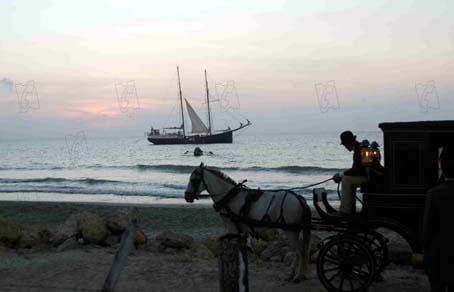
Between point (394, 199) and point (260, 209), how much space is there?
1.95 meters

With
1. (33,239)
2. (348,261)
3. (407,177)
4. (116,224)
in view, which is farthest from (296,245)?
(33,239)

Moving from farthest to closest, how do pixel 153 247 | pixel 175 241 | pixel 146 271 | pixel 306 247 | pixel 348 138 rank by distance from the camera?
1. pixel 153 247
2. pixel 175 241
3. pixel 146 271
4. pixel 306 247
5. pixel 348 138

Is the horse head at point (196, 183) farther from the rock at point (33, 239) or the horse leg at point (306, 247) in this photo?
the rock at point (33, 239)

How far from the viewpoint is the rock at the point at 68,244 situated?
10773 mm

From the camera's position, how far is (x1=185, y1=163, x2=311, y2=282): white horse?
7.80 metres

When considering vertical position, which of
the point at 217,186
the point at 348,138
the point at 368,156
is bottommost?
the point at 217,186

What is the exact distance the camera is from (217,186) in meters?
8.17

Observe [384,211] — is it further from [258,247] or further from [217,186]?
[258,247]

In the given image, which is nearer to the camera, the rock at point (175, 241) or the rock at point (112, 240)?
the rock at point (175, 241)

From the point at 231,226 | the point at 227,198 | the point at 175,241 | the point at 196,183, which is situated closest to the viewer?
the point at 227,198

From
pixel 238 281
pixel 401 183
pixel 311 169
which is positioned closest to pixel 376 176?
pixel 401 183

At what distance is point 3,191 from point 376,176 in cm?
3064

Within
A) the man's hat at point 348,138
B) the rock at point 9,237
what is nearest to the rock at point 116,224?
the rock at point 9,237

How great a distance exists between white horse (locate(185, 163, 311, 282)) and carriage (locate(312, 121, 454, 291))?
26.0 inches
